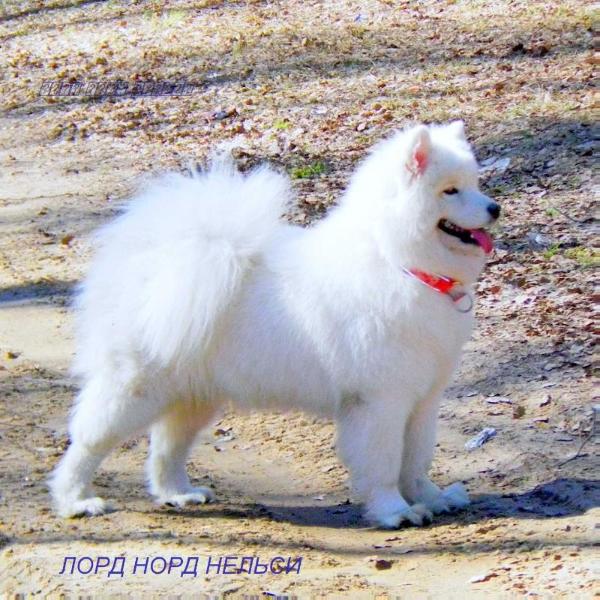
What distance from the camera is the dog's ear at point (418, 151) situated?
479cm

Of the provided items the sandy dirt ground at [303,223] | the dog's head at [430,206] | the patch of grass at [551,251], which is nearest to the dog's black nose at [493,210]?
the dog's head at [430,206]

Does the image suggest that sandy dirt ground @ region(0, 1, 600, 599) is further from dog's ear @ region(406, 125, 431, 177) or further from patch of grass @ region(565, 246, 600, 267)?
dog's ear @ region(406, 125, 431, 177)

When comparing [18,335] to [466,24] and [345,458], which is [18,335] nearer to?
[345,458]

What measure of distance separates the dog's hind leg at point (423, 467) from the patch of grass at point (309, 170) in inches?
213

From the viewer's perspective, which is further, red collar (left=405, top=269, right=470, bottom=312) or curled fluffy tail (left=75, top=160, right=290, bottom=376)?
curled fluffy tail (left=75, top=160, right=290, bottom=376)

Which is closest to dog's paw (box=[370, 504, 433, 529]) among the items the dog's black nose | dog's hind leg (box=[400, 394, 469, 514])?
dog's hind leg (box=[400, 394, 469, 514])

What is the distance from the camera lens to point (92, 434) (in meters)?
5.28

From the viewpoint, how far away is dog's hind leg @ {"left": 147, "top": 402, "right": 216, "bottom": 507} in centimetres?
563

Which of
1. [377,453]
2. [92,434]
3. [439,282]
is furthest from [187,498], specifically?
[439,282]

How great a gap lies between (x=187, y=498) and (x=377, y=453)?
1.16 metres

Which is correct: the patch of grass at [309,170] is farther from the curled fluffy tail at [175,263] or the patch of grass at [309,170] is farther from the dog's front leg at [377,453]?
the dog's front leg at [377,453]

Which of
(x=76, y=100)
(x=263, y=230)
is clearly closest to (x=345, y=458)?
(x=263, y=230)

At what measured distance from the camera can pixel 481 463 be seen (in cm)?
583

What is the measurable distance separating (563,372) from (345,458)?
1.87 metres
